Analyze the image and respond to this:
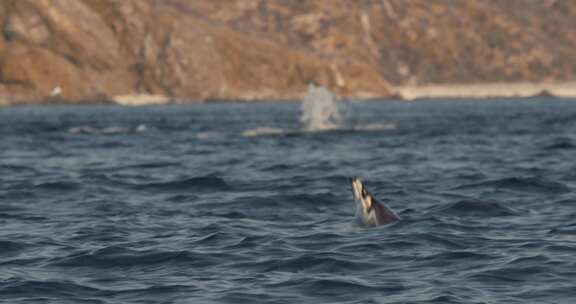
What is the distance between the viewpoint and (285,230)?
21.3 metres

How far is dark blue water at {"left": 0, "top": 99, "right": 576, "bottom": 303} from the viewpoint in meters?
15.6

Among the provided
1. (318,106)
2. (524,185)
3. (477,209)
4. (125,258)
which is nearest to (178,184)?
(524,185)

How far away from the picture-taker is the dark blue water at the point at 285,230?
1562 cm

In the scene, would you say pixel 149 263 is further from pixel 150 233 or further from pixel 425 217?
pixel 425 217

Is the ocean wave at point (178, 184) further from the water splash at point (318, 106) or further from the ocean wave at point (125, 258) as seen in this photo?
the water splash at point (318, 106)

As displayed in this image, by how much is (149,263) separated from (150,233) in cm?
316

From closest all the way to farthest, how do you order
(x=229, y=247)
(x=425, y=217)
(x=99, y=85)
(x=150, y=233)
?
1. (x=229, y=247)
2. (x=150, y=233)
3. (x=425, y=217)
4. (x=99, y=85)

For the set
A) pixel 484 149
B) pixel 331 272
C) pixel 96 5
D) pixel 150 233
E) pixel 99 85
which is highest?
pixel 96 5

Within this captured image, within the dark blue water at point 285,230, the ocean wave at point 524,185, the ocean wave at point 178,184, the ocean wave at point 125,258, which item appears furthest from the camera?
the ocean wave at point 178,184

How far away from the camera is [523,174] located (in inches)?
1249

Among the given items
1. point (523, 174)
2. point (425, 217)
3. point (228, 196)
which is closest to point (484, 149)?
point (523, 174)

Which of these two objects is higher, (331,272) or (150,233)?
(150,233)

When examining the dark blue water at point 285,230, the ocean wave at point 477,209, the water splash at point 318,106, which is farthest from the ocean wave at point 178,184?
the water splash at point 318,106

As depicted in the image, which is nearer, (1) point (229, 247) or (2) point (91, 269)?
(2) point (91, 269)
